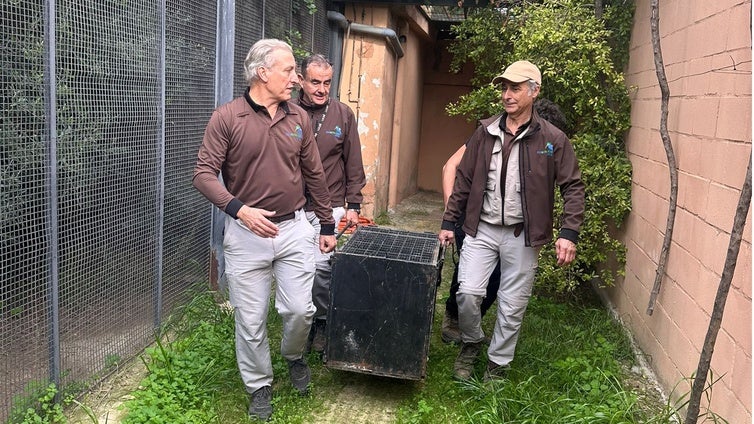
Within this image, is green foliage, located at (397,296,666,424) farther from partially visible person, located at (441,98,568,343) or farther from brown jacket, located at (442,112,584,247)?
brown jacket, located at (442,112,584,247)

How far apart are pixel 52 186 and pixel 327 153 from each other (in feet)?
5.48

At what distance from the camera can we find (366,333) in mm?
3422

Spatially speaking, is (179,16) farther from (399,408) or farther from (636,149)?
(636,149)

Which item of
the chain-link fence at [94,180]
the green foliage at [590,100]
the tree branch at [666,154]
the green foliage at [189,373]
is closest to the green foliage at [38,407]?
the chain-link fence at [94,180]

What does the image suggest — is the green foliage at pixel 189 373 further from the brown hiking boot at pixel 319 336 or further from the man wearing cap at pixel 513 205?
the man wearing cap at pixel 513 205

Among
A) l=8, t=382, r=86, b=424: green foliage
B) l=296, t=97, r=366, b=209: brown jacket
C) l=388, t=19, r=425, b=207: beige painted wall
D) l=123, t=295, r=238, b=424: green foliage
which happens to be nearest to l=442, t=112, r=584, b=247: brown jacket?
l=296, t=97, r=366, b=209: brown jacket

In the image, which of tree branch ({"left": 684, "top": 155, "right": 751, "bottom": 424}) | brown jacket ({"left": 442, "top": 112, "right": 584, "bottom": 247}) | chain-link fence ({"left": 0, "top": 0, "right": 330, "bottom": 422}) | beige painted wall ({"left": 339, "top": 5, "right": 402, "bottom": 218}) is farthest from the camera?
beige painted wall ({"left": 339, "top": 5, "right": 402, "bottom": 218})

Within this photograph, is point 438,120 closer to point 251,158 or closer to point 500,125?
point 500,125

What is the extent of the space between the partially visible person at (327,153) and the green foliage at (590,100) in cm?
169

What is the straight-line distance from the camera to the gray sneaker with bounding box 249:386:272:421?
321 centimetres

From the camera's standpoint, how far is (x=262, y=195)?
306cm

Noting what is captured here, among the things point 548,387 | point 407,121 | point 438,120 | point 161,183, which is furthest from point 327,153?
point 438,120

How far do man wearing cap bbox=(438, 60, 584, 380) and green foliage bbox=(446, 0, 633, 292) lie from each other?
145 cm

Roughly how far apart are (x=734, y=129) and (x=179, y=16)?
3145 millimetres
